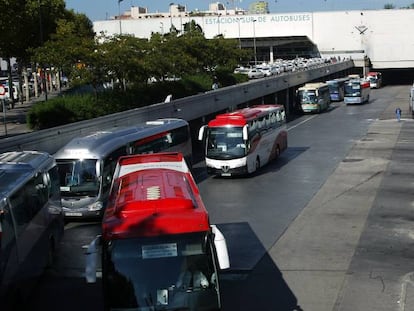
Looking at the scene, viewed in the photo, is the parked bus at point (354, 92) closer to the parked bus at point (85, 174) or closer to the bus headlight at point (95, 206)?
the parked bus at point (85, 174)

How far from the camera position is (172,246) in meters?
9.80

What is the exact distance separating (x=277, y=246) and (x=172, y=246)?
9395 millimetres

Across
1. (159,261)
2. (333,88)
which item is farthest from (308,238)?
(333,88)

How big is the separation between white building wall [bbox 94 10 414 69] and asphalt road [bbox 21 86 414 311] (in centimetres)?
9188

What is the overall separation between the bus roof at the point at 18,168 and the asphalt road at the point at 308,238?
9.42ft

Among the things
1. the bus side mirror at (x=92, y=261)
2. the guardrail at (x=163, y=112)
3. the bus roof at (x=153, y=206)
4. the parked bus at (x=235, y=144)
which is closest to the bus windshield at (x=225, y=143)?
the parked bus at (x=235, y=144)

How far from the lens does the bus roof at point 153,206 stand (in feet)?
32.6

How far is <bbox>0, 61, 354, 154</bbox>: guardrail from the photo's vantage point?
23.9 meters

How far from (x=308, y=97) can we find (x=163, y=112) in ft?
110

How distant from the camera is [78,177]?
2197 centimetres

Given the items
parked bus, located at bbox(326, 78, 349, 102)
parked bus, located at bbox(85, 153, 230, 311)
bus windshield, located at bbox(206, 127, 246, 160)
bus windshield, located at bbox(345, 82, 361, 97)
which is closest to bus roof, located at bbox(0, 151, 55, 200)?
parked bus, located at bbox(85, 153, 230, 311)

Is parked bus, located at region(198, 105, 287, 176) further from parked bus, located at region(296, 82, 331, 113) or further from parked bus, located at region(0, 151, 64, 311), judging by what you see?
parked bus, located at region(296, 82, 331, 113)

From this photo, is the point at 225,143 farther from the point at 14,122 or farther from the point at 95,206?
the point at 14,122

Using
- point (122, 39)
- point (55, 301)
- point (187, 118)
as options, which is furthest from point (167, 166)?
point (122, 39)
